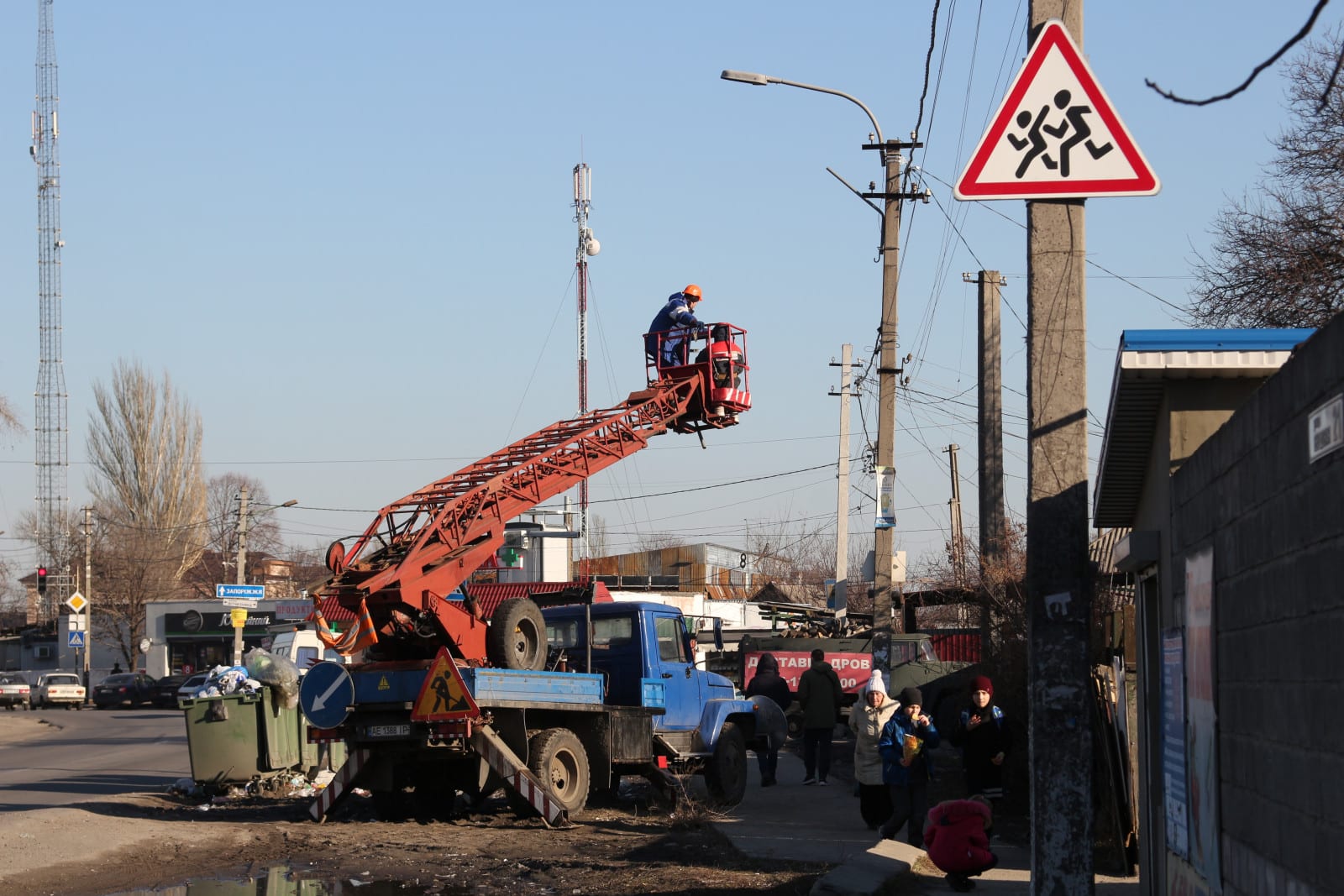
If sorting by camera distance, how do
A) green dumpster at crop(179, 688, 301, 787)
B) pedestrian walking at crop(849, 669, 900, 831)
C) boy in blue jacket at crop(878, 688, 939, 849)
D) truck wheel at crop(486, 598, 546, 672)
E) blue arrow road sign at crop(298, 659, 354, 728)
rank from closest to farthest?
boy in blue jacket at crop(878, 688, 939, 849)
pedestrian walking at crop(849, 669, 900, 831)
blue arrow road sign at crop(298, 659, 354, 728)
truck wheel at crop(486, 598, 546, 672)
green dumpster at crop(179, 688, 301, 787)

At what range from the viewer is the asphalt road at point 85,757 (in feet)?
61.7

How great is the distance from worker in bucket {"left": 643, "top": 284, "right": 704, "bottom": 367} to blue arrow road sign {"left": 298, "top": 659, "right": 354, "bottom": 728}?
7.72 meters

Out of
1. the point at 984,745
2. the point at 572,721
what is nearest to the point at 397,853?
the point at 572,721

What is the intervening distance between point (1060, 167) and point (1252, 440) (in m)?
1.51

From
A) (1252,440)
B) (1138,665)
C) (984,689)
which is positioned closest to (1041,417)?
(1252,440)

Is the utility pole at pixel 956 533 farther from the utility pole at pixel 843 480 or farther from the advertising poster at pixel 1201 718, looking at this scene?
the advertising poster at pixel 1201 718

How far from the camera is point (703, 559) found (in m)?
73.9

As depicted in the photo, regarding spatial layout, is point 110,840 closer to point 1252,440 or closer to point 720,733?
point 720,733

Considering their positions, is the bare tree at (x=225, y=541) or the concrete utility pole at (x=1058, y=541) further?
the bare tree at (x=225, y=541)

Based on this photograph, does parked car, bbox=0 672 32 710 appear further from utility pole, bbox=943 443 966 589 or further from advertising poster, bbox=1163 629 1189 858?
advertising poster, bbox=1163 629 1189 858

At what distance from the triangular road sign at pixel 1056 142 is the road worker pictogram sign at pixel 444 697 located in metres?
8.57

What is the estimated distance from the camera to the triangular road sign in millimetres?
6262

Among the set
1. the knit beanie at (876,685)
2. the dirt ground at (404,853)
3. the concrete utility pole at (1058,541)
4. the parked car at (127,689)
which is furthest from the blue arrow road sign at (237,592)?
the concrete utility pole at (1058,541)

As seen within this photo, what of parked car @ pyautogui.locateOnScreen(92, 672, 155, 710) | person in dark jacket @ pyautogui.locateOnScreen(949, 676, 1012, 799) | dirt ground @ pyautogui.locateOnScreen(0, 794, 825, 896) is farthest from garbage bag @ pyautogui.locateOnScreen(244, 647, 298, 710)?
parked car @ pyautogui.locateOnScreen(92, 672, 155, 710)
